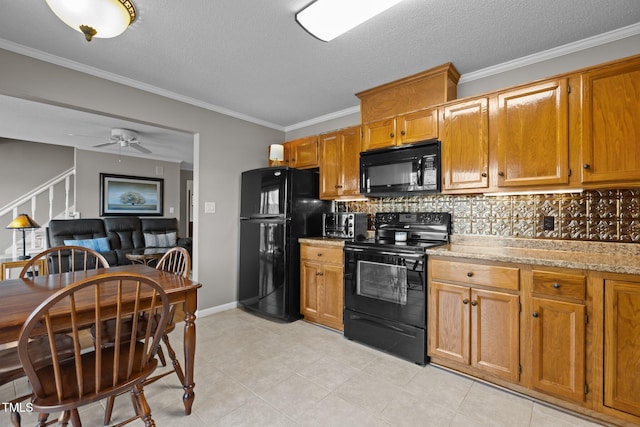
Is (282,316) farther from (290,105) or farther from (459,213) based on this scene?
(290,105)

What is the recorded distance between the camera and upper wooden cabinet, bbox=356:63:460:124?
249 cm

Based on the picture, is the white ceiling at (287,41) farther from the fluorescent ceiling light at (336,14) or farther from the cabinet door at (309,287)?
the cabinet door at (309,287)

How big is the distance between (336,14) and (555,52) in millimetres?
1743

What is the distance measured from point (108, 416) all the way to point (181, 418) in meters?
0.36

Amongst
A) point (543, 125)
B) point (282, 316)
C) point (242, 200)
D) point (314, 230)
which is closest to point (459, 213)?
point (543, 125)

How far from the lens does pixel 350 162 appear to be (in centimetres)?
305

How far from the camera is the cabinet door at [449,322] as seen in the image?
203cm

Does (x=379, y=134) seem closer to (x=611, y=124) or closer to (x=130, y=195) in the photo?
(x=611, y=124)

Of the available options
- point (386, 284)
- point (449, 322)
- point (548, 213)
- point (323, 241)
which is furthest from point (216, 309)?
point (548, 213)

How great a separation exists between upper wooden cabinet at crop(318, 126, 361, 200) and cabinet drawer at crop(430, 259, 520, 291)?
1.15 metres

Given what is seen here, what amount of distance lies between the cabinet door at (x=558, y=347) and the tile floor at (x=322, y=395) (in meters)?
0.16

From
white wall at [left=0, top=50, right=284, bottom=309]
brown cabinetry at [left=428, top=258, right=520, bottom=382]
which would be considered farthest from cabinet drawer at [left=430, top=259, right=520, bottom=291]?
white wall at [left=0, top=50, right=284, bottom=309]

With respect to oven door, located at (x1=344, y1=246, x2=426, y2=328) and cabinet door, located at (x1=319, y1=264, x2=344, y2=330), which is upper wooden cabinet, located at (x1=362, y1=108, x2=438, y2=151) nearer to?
oven door, located at (x1=344, y1=246, x2=426, y2=328)

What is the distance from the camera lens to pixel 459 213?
262 cm
